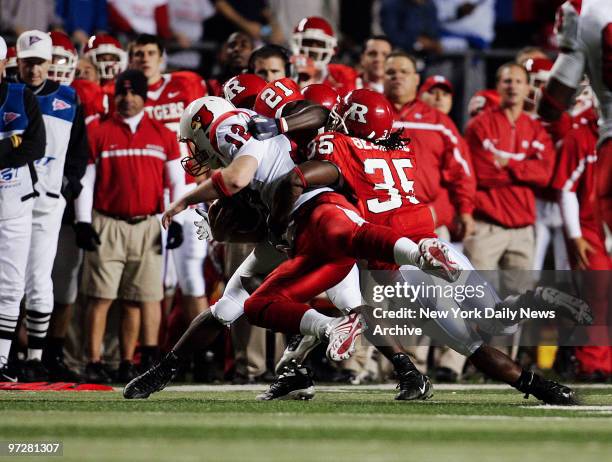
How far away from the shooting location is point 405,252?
6113 mm

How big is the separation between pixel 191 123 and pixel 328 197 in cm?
81

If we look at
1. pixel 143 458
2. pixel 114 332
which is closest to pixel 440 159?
pixel 114 332

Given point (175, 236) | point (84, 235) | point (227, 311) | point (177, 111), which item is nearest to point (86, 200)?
point (84, 235)

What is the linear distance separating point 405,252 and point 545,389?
1033mm

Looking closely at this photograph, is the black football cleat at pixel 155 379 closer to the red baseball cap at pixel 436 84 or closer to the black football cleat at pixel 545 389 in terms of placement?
the black football cleat at pixel 545 389

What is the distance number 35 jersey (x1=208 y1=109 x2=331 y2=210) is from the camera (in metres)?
6.69

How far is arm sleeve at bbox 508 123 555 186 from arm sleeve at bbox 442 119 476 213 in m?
0.51

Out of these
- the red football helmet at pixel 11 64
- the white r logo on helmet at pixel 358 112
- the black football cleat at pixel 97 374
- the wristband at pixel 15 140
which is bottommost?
the black football cleat at pixel 97 374

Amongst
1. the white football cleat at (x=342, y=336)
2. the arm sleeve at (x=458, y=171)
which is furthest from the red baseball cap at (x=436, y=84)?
the white football cleat at (x=342, y=336)

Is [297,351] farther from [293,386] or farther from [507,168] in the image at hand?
[507,168]

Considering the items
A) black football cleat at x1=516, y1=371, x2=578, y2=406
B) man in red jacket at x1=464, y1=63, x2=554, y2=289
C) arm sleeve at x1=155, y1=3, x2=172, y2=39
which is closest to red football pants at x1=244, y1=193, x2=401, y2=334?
black football cleat at x1=516, y1=371, x2=578, y2=406

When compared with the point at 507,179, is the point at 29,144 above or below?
above

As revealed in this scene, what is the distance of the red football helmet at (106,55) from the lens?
33.9ft

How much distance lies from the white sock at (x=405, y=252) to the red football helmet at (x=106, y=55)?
15.4 feet
